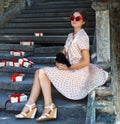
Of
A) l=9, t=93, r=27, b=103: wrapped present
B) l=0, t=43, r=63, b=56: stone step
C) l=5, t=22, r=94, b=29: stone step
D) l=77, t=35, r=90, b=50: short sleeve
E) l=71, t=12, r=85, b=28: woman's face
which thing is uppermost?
l=71, t=12, r=85, b=28: woman's face

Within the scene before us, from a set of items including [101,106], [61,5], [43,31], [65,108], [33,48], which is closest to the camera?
[101,106]

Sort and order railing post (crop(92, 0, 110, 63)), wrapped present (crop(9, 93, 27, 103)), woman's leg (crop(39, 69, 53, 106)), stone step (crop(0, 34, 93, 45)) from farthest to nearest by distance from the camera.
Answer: stone step (crop(0, 34, 93, 45)) < railing post (crop(92, 0, 110, 63)) < wrapped present (crop(9, 93, 27, 103)) < woman's leg (crop(39, 69, 53, 106))

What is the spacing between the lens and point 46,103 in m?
4.04

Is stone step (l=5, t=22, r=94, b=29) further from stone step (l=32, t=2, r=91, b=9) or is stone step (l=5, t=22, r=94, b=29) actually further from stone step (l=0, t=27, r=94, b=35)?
stone step (l=32, t=2, r=91, b=9)

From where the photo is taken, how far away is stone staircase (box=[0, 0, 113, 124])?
4.14 meters

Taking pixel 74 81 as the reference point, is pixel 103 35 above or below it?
above

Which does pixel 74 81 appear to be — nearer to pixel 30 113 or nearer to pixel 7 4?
pixel 30 113

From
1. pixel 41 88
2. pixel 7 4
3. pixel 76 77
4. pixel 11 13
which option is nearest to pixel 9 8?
pixel 7 4

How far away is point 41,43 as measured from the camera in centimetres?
665

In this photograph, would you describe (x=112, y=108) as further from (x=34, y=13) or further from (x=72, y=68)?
(x=34, y=13)

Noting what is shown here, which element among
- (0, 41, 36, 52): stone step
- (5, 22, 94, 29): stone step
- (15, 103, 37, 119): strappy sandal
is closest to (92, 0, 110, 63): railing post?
(15, 103, 37, 119): strappy sandal

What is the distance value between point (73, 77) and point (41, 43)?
8.68 ft

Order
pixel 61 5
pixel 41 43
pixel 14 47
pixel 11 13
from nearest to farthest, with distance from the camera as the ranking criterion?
pixel 14 47
pixel 41 43
pixel 11 13
pixel 61 5

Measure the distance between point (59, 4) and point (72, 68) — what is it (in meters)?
5.50
